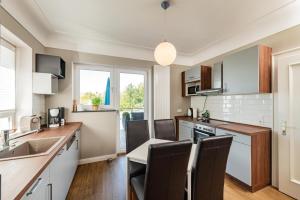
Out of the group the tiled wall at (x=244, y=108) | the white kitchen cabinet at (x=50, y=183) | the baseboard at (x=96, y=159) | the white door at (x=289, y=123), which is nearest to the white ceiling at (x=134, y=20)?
the white door at (x=289, y=123)

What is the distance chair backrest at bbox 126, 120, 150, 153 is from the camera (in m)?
2.17

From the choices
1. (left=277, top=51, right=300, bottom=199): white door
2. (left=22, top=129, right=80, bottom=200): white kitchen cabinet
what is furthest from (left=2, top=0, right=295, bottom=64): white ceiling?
(left=22, top=129, right=80, bottom=200): white kitchen cabinet

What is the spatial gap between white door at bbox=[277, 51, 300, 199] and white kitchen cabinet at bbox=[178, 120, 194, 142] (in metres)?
1.49

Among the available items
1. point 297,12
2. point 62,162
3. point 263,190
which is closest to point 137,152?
point 62,162

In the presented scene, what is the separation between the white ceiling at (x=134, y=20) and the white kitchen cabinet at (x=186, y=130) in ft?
6.03

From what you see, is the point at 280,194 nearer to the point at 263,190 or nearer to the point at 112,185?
the point at 263,190

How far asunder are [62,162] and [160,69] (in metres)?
2.80

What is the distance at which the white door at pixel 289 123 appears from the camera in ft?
6.43

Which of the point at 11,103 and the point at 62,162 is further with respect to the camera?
Result: the point at 11,103

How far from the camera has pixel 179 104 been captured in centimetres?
402

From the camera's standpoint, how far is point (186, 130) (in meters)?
3.46

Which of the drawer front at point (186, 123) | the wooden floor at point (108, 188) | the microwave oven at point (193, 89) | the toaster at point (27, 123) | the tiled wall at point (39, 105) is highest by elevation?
the microwave oven at point (193, 89)

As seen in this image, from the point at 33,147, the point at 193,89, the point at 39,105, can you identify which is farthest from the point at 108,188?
the point at 193,89

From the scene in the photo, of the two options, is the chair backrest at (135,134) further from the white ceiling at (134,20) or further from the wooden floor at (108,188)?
the white ceiling at (134,20)
